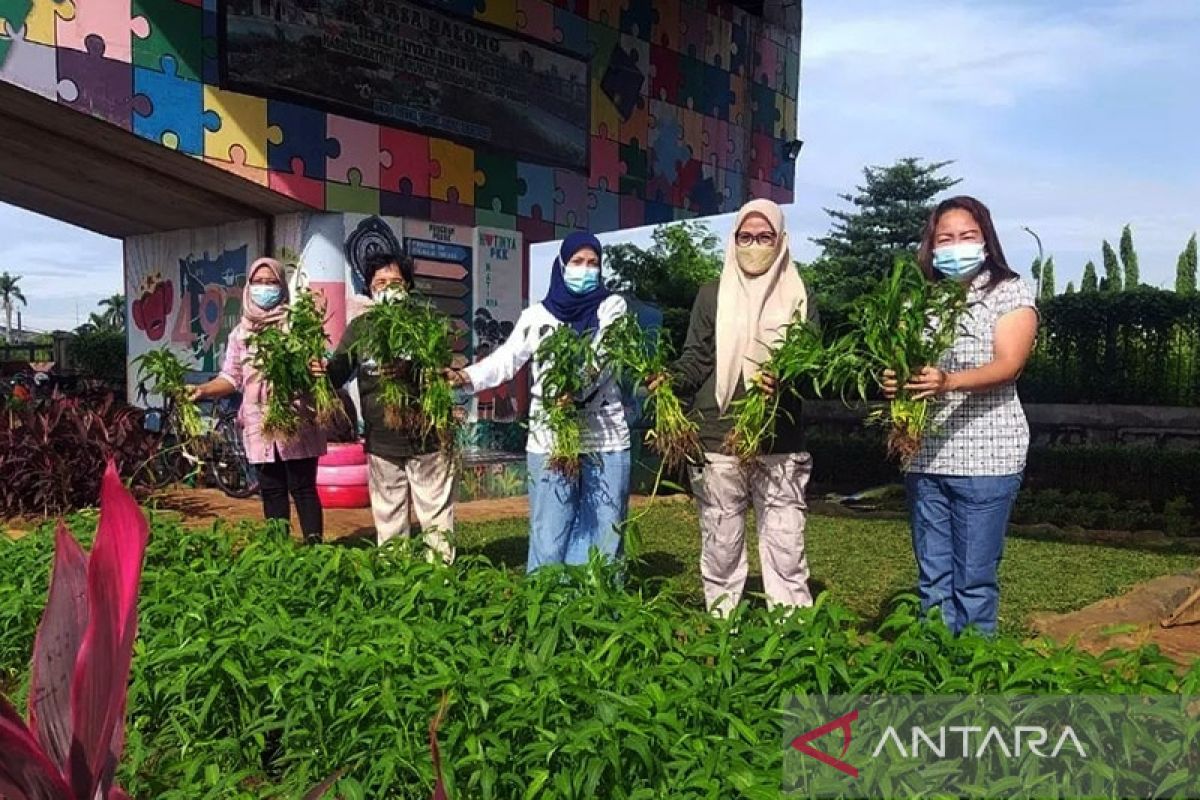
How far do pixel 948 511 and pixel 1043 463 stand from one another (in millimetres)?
6611

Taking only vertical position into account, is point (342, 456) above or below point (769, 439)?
below

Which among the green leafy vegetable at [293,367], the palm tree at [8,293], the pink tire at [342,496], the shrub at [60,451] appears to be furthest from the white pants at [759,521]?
the palm tree at [8,293]

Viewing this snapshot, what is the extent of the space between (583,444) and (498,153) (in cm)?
559

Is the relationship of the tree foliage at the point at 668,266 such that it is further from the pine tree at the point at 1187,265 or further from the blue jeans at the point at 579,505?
the pine tree at the point at 1187,265

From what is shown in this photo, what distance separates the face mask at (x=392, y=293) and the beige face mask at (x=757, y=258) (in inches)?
59.0

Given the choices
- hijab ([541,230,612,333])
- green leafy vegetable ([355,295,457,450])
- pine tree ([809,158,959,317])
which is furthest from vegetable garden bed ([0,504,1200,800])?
pine tree ([809,158,959,317])

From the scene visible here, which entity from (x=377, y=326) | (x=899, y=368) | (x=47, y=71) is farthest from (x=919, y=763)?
(x=47, y=71)

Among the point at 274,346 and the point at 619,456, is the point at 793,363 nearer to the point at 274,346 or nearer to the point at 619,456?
the point at 619,456

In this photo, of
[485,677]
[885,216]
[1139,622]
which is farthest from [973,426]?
[885,216]

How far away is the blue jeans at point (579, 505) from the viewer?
3.85 m

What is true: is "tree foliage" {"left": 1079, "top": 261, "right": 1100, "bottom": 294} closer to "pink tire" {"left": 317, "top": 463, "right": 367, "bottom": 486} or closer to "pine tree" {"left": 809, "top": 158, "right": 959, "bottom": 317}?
"pine tree" {"left": 809, "top": 158, "right": 959, "bottom": 317}

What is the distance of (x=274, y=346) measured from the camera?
4.14m

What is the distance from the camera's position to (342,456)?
7.73 meters

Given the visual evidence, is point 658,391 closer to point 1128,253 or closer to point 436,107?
point 436,107
